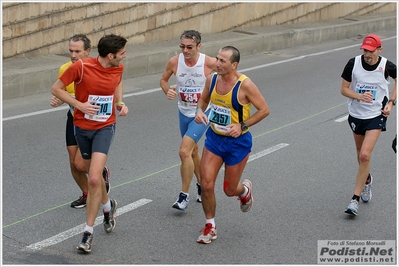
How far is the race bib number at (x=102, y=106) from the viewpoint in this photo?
6.98 meters

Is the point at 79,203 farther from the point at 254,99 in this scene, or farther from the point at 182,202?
the point at 254,99

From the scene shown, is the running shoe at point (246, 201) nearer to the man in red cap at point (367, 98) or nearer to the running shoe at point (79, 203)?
the man in red cap at point (367, 98)

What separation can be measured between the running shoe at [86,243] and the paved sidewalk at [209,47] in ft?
24.2

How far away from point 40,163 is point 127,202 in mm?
1778

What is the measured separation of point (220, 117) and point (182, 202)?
119 centimetres

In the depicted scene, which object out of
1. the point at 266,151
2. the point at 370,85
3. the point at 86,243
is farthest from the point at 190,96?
the point at 266,151

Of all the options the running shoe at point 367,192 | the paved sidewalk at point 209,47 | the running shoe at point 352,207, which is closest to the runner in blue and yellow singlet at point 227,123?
the running shoe at point 352,207

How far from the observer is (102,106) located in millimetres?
7031

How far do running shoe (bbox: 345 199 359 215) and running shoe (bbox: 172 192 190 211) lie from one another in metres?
1.64

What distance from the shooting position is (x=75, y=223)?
24.4 feet

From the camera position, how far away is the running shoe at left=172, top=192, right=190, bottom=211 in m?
→ 7.87

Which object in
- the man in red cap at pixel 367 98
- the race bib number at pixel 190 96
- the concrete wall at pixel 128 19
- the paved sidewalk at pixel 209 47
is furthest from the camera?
the concrete wall at pixel 128 19

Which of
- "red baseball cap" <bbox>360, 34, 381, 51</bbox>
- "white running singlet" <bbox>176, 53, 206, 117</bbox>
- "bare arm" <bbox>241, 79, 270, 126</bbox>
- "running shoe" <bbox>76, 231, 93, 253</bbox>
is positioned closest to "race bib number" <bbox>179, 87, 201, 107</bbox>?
"white running singlet" <bbox>176, 53, 206, 117</bbox>

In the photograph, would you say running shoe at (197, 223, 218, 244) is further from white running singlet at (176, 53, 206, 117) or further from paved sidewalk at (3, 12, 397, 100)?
paved sidewalk at (3, 12, 397, 100)
